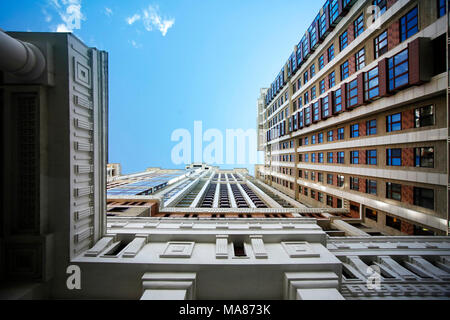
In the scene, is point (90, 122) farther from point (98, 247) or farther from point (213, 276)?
point (213, 276)

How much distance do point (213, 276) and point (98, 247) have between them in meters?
6.68

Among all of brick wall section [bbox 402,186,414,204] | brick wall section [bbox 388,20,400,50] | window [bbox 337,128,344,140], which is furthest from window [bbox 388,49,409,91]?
brick wall section [bbox 402,186,414,204]

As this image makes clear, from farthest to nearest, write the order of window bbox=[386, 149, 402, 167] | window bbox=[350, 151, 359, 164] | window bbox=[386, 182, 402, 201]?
window bbox=[350, 151, 359, 164] < window bbox=[386, 182, 402, 201] < window bbox=[386, 149, 402, 167]

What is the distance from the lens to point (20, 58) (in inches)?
243

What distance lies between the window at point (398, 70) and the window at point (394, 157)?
19.9 feet

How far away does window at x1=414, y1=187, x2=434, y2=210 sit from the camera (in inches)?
489

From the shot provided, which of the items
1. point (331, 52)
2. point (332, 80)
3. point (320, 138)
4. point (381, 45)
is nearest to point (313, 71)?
point (331, 52)

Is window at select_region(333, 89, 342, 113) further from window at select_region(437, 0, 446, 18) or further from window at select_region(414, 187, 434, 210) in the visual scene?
window at select_region(414, 187, 434, 210)

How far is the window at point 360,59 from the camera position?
17391mm

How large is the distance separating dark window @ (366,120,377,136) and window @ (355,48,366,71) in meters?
6.56

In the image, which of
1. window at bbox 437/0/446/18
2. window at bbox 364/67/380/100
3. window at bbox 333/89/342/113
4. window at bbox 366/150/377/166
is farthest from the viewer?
window at bbox 333/89/342/113

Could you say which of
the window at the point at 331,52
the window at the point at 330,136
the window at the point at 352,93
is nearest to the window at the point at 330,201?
the window at the point at 330,136

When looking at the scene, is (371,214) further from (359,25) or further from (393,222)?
(359,25)

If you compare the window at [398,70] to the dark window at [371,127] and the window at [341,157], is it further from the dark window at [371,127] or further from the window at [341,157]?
the window at [341,157]
